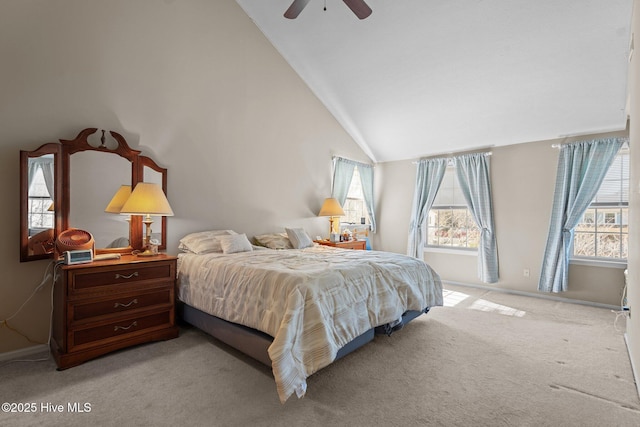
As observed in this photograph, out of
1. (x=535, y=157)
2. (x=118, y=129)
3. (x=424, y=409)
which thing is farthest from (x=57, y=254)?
(x=535, y=157)

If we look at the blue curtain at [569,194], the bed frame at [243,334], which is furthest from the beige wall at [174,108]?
the blue curtain at [569,194]

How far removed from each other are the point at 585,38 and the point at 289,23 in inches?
124

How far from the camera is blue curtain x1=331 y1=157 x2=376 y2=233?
5.38 metres

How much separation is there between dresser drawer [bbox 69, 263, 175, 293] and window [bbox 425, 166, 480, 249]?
4407mm

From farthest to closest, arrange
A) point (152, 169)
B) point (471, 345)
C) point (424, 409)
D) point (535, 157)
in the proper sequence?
point (535, 157), point (152, 169), point (471, 345), point (424, 409)

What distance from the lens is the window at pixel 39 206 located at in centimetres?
253

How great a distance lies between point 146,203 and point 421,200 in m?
4.31

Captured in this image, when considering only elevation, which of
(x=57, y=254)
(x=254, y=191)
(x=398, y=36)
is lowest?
(x=57, y=254)

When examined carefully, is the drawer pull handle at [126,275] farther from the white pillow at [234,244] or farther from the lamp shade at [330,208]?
the lamp shade at [330,208]

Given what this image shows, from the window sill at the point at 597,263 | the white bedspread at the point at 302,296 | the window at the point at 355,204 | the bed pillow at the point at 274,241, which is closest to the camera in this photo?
the white bedspread at the point at 302,296

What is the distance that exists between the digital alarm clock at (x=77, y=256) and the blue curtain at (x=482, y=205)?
4921 mm

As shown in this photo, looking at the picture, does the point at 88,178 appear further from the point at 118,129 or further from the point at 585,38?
the point at 585,38

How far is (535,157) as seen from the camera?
450cm

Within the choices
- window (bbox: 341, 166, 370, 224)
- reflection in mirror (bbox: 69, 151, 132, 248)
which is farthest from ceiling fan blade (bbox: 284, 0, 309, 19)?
window (bbox: 341, 166, 370, 224)
